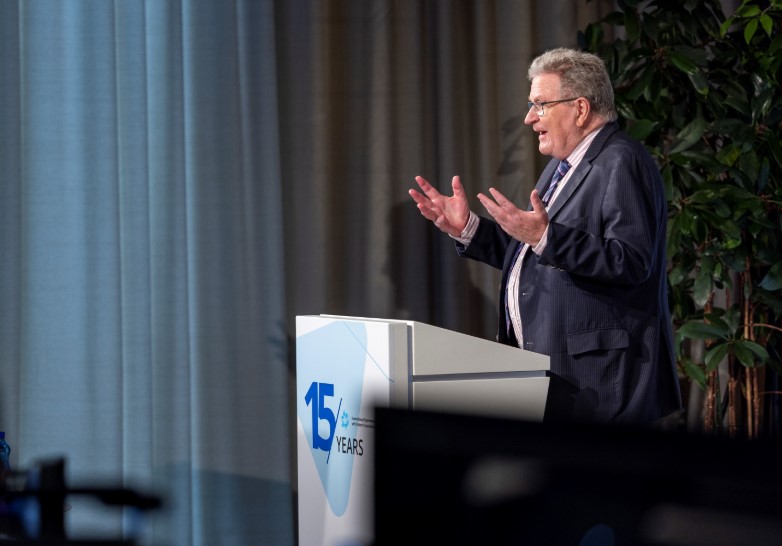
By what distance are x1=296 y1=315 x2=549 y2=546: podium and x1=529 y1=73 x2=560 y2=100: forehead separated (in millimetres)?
725

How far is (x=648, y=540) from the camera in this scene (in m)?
0.60

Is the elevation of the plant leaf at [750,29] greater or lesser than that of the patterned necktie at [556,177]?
greater

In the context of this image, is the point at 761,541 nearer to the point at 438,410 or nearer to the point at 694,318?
the point at 438,410

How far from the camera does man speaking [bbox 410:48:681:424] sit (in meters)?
2.42

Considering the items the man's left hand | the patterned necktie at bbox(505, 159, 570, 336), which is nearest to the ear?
the patterned necktie at bbox(505, 159, 570, 336)

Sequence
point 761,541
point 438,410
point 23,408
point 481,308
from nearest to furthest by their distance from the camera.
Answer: point 761,541 → point 438,410 → point 23,408 → point 481,308

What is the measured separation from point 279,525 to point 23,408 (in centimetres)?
97

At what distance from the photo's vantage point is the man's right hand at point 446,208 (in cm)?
274

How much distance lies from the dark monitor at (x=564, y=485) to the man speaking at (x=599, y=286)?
1682mm

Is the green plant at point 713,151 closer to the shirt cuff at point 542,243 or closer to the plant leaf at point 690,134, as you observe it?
the plant leaf at point 690,134

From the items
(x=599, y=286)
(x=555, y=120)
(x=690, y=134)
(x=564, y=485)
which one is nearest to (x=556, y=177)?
(x=555, y=120)

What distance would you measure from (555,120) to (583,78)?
129 millimetres

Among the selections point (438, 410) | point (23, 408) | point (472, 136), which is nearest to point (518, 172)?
point (472, 136)

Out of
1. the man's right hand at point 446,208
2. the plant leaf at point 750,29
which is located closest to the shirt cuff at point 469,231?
the man's right hand at point 446,208
